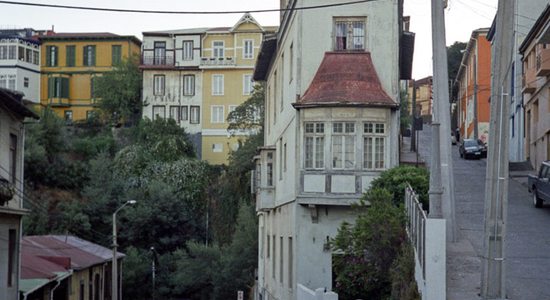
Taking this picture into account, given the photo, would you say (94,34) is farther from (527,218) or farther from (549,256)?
(549,256)

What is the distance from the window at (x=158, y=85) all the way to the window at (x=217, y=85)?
13.2ft

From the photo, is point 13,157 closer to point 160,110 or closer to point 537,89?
point 537,89

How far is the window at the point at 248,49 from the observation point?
76.1 metres

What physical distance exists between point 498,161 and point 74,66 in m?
73.2

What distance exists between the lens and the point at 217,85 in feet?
253

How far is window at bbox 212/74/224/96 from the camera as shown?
76.8 m

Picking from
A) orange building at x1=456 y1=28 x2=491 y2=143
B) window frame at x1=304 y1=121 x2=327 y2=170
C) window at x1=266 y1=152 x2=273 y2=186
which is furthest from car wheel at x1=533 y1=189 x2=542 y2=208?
orange building at x1=456 y1=28 x2=491 y2=143

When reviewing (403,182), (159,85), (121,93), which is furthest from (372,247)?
(121,93)

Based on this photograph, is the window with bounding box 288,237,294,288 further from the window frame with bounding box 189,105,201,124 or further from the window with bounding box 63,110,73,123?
the window with bounding box 63,110,73,123

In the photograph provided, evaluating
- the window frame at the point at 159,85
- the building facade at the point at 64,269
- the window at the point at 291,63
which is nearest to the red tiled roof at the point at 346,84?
the window at the point at 291,63

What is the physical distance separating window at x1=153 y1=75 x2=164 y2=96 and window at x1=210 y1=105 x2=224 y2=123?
4226 mm

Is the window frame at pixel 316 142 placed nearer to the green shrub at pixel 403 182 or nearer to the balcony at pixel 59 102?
the green shrub at pixel 403 182

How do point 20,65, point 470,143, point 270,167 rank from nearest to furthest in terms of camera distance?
point 270,167 < point 470,143 < point 20,65

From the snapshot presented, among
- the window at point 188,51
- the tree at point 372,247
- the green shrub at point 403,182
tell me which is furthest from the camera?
the window at point 188,51
